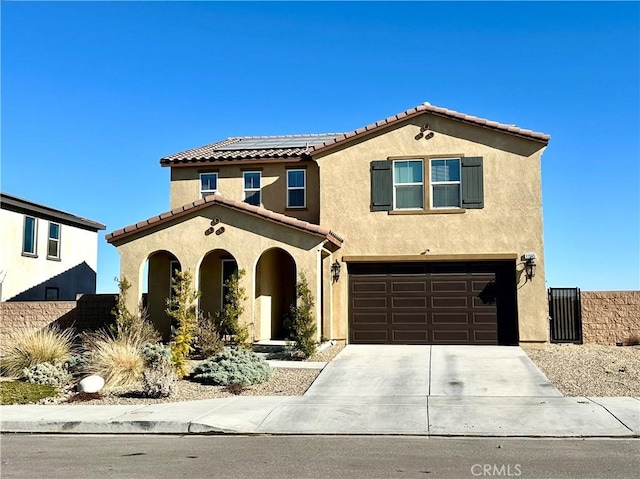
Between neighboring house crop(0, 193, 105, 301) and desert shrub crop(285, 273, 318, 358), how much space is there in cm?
1383

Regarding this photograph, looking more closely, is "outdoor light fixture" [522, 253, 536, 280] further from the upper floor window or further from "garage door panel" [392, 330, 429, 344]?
"garage door panel" [392, 330, 429, 344]

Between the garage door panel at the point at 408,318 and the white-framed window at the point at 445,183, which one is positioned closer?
the garage door panel at the point at 408,318

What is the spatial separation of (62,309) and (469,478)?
1710 centimetres

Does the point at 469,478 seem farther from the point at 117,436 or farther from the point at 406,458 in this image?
the point at 117,436

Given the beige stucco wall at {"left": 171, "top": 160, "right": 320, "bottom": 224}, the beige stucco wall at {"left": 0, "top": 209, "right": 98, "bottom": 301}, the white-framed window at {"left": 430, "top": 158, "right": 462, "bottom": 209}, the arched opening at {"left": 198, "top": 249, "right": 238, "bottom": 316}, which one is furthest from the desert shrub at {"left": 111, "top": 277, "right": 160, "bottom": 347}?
the beige stucco wall at {"left": 0, "top": 209, "right": 98, "bottom": 301}

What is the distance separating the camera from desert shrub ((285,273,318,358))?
17328mm

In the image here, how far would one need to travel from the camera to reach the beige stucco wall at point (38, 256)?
85.3ft

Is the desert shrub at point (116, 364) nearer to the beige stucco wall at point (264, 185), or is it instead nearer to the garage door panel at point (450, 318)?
the beige stucco wall at point (264, 185)

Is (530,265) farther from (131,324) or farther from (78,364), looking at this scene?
(78,364)

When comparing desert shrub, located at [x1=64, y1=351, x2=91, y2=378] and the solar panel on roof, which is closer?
desert shrub, located at [x1=64, y1=351, x2=91, y2=378]

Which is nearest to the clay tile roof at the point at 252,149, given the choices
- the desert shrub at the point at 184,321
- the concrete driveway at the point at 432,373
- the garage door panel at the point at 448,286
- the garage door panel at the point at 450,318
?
the desert shrub at the point at 184,321

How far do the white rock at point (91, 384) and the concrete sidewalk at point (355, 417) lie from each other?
73cm

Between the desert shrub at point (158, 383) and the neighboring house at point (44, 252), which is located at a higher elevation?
the neighboring house at point (44, 252)

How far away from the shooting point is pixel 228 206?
19.1 m
